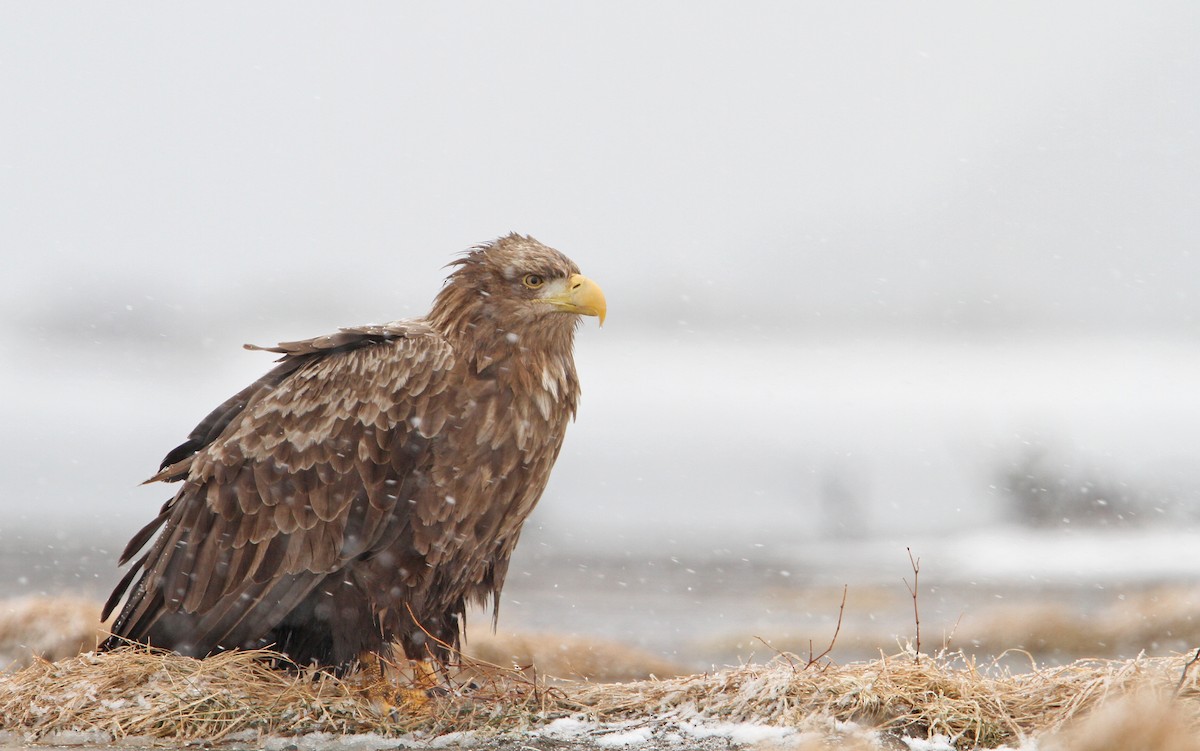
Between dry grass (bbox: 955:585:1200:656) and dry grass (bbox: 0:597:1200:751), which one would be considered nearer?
dry grass (bbox: 0:597:1200:751)

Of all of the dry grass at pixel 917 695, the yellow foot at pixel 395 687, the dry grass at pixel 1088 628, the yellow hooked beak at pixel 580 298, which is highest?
the yellow hooked beak at pixel 580 298

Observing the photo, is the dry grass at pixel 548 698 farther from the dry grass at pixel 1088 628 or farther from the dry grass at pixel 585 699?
the dry grass at pixel 1088 628

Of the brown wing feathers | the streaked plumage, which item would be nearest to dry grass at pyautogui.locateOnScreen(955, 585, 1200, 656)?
the streaked plumage

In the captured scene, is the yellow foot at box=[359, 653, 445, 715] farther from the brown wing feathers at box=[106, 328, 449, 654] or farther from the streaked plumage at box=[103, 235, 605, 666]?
the brown wing feathers at box=[106, 328, 449, 654]

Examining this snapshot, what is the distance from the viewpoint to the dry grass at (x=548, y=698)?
188 inches

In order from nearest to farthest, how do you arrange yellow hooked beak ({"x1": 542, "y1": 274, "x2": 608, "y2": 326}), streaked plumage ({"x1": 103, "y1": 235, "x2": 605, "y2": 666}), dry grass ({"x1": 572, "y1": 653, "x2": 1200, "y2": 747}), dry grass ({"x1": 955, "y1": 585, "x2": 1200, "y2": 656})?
1. dry grass ({"x1": 572, "y1": 653, "x2": 1200, "y2": 747})
2. streaked plumage ({"x1": 103, "y1": 235, "x2": 605, "y2": 666})
3. yellow hooked beak ({"x1": 542, "y1": 274, "x2": 608, "y2": 326})
4. dry grass ({"x1": 955, "y1": 585, "x2": 1200, "y2": 656})

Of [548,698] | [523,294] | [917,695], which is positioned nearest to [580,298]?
[523,294]

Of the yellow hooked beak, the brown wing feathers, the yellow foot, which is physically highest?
the yellow hooked beak

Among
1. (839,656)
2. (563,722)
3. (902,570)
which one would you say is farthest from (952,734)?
(902,570)

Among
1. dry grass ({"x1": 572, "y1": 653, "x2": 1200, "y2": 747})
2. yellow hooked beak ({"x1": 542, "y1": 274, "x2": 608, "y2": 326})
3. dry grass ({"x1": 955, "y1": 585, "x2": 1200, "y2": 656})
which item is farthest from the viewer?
dry grass ({"x1": 955, "y1": 585, "x2": 1200, "y2": 656})

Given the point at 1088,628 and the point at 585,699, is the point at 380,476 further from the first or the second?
the point at 1088,628

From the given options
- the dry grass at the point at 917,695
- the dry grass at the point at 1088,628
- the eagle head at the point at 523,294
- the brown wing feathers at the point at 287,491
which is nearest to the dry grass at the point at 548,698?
the dry grass at the point at 917,695

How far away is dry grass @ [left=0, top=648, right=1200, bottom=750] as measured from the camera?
4.78m

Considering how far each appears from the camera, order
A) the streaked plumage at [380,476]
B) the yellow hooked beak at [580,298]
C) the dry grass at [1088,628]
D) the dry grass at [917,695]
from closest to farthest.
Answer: the dry grass at [917,695] < the streaked plumage at [380,476] < the yellow hooked beak at [580,298] < the dry grass at [1088,628]
